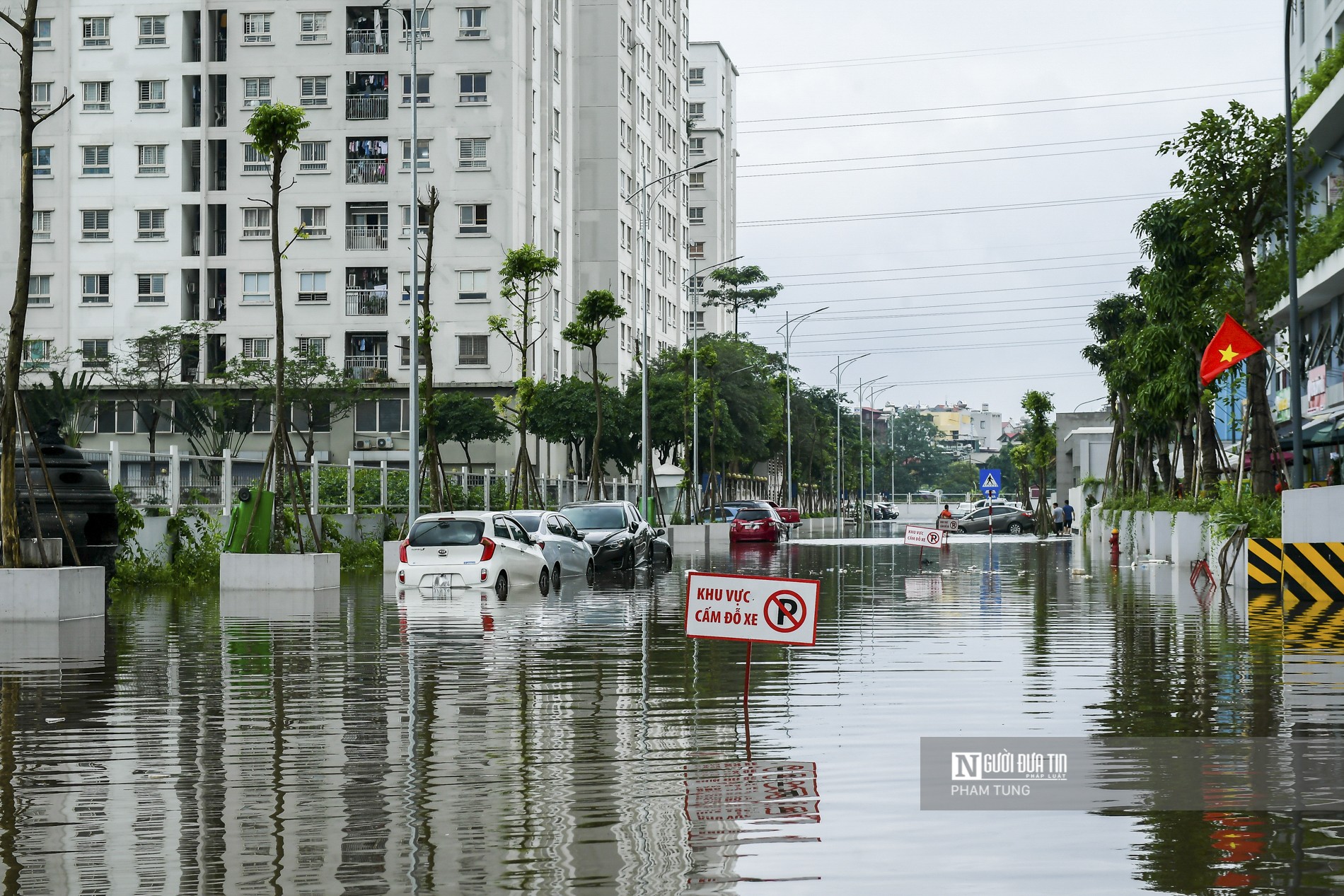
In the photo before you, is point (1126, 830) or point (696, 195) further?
point (696, 195)

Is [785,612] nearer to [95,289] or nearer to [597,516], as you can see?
[597,516]

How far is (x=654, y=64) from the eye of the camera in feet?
355

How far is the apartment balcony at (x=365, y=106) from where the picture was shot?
79625 mm

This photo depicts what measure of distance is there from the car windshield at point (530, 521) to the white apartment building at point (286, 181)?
4615 centimetres

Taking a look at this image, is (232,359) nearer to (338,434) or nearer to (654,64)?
(338,434)

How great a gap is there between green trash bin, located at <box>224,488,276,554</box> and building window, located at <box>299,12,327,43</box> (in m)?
54.9

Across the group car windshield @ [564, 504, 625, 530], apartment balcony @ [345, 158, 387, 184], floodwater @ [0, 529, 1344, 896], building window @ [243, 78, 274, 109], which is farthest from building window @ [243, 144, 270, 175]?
floodwater @ [0, 529, 1344, 896]

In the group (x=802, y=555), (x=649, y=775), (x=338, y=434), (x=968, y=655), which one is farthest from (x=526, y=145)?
(x=649, y=775)

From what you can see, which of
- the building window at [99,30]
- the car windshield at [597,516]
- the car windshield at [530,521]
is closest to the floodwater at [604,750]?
the car windshield at [530,521]

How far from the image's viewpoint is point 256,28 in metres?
79.9

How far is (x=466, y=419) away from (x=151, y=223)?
772 inches

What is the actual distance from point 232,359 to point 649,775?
7141 cm

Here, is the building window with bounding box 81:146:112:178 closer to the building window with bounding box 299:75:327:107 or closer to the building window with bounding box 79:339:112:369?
the building window with bounding box 79:339:112:369

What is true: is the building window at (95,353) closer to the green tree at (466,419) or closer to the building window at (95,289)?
the building window at (95,289)
